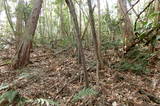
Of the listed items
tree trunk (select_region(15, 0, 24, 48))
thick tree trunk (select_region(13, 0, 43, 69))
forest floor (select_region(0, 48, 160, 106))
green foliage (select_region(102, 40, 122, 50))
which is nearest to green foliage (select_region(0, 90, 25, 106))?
forest floor (select_region(0, 48, 160, 106))

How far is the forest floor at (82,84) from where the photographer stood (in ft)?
10.2

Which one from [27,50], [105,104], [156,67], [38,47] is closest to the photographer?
[105,104]

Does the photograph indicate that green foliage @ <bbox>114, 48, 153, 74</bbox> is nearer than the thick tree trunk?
Yes

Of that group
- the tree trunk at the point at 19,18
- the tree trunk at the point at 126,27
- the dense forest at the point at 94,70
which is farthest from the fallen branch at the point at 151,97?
the tree trunk at the point at 19,18

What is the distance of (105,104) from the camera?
118 inches

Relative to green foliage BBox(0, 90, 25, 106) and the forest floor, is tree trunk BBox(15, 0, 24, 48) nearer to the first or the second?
the forest floor

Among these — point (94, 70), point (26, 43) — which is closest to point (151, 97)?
point (94, 70)

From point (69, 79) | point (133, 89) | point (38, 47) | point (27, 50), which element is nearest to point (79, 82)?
point (69, 79)

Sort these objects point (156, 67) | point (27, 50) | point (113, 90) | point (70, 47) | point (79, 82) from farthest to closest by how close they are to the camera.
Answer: point (70, 47) → point (27, 50) → point (156, 67) → point (79, 82) → point (113, 90)

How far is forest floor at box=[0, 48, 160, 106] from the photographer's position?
3.12 m

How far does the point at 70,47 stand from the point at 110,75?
225cm

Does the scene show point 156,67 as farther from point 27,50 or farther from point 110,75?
point 27,50

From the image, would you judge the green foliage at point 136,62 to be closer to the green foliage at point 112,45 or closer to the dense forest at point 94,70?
the dense forest at point 94,70

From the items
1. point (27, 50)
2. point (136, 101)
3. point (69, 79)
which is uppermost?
point (27, 50)
